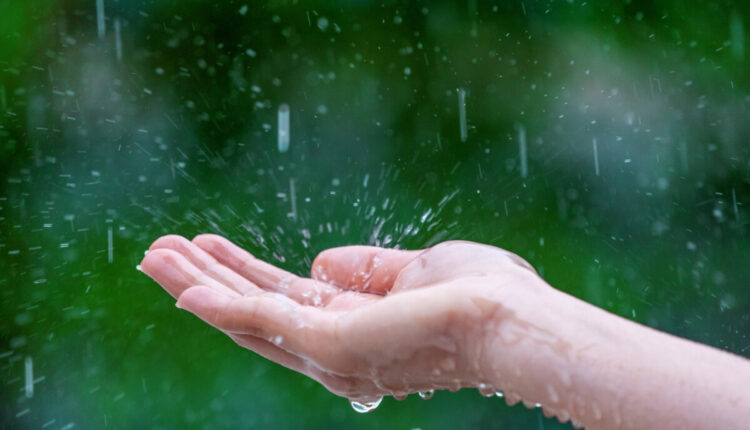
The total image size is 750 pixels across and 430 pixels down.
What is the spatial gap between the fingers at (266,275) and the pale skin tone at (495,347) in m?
0.17

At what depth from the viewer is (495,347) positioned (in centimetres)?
100

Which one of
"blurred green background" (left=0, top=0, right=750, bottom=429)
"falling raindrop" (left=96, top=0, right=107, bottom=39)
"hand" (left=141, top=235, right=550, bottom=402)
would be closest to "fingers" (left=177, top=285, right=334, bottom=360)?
"hand" (left=141, top=235, right=550, bottom=402)

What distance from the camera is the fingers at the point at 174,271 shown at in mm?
1314

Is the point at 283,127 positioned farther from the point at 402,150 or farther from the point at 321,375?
the point at 321,375

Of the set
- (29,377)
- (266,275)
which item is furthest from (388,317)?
(29,377)

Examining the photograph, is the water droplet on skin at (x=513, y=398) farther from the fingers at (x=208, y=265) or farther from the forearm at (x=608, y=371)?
the fingers at (x=208, y=265)

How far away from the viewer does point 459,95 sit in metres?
3.12

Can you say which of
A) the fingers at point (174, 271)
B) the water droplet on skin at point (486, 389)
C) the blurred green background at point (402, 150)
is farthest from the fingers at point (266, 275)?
the blurred green background at point (402, 150)

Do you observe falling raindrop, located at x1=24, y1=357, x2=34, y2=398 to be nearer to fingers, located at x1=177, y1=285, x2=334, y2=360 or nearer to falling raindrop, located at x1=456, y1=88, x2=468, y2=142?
fingers, located at x1=177, y1=285, x2=334, y2=360

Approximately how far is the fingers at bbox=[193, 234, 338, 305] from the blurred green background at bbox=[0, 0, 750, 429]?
1.45 meters

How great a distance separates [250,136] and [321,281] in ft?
5.90

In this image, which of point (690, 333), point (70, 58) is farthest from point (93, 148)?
point (690, 333)

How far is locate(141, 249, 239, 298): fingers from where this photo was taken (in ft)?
4.31

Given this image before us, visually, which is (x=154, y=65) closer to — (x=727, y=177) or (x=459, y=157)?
(x=459, y=157)
